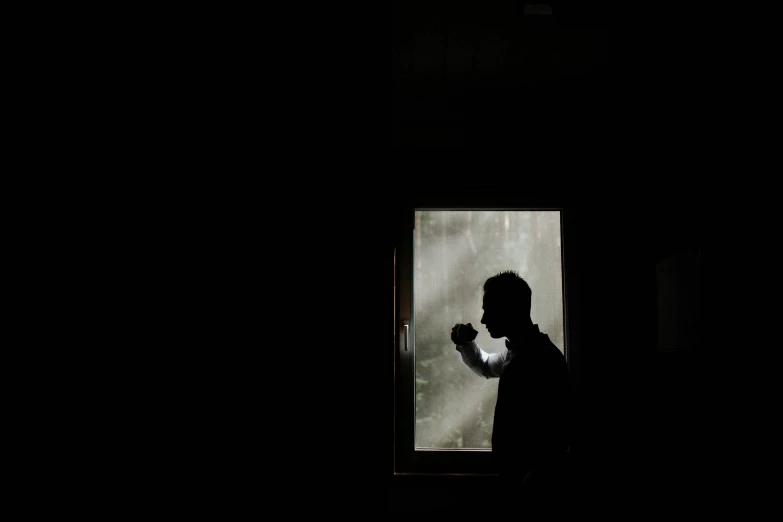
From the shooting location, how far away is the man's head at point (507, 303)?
1674 millimetres

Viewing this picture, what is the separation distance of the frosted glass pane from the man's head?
503mm

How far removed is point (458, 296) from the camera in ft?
7.51

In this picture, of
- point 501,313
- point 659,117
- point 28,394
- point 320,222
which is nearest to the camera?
point 28,394

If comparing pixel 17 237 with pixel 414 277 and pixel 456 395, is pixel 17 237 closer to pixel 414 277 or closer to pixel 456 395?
pixel 414 277

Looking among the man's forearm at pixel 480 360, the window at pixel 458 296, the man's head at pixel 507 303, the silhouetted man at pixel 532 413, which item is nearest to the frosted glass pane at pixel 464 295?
the window at pixel 458 296

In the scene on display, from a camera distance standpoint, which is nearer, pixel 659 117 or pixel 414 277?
pixel 659 117

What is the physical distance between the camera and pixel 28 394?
0.90ft

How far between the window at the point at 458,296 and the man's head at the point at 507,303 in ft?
1.55

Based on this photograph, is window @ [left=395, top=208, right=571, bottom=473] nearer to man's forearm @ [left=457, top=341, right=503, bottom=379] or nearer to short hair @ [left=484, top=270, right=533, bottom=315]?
man's forearm @ [left=457, top=341, right=503, bottom=379]

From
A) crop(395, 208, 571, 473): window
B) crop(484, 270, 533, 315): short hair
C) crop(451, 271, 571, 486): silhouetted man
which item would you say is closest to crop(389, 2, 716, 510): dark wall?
crop(395, 208, 571, 473): window

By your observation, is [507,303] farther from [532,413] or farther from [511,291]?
[532,413]

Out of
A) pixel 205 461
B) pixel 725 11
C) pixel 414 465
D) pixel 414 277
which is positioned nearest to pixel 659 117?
pixel 725 11

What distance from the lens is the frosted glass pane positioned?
2219mm

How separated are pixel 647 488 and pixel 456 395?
0.79 meters
